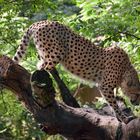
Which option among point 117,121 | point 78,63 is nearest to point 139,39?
point 78,63

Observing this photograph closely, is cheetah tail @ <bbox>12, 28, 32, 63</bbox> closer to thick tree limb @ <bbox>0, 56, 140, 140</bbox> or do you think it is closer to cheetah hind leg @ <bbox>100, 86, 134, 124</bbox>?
thick tree limb @ <bbox>0, 56, 140, 140</bbox>

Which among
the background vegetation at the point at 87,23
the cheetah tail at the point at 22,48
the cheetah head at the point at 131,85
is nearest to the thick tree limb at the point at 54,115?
the cheetah tail at the point at 22,48

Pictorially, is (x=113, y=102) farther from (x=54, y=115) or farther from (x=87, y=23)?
(x=87, y=23)

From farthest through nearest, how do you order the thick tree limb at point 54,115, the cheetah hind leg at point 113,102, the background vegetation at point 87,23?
1. the background vegetation at point 87,23
2. the cheetah hind leg at point 113,102
3. the thick tree limb at point 54,115

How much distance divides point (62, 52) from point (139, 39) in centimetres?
157

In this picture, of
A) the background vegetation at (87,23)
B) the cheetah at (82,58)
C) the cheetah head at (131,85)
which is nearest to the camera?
the cheetah at (82,58)

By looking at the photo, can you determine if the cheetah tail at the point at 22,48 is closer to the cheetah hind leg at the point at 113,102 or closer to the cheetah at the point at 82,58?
the cheetah at the point at 82,58

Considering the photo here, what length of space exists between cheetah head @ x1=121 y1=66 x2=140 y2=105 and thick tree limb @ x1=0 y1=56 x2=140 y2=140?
970 mm

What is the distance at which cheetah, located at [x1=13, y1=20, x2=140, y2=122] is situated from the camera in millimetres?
7113

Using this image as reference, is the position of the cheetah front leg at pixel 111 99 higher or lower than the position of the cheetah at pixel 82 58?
lower

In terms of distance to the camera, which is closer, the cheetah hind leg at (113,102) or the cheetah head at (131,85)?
the cheetah hind leg at (113,102)

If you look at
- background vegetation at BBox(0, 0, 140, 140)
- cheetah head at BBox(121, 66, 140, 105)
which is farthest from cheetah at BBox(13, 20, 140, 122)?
background vegetation at BBox(0, 0, 140, 140)

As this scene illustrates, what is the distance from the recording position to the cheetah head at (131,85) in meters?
7.62

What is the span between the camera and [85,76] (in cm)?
752
